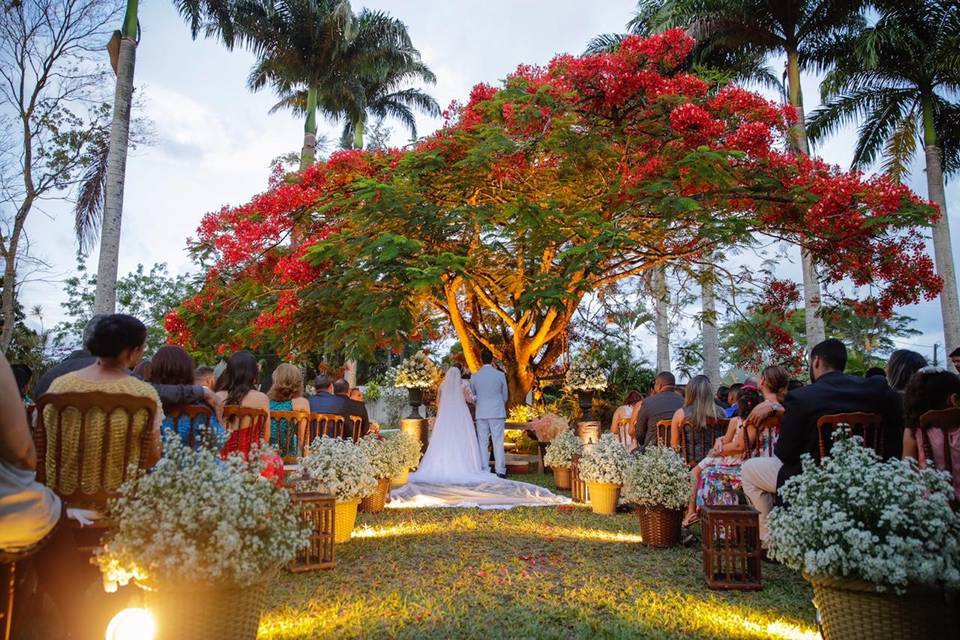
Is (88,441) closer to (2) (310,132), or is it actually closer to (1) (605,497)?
(1) (605,497)

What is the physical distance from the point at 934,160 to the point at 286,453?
1615cm

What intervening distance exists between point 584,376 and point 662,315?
3.74m

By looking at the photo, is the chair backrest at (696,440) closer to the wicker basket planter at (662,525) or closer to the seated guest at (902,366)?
the wicker basket planter at (662,525)

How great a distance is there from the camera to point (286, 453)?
20.0 ft

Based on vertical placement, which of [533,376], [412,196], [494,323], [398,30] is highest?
[398,30]

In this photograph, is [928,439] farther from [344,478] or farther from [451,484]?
[451,484]

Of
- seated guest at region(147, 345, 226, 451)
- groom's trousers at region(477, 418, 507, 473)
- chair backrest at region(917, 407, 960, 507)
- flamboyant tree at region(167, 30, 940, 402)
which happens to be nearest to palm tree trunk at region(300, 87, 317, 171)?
flamboyant tree at region(167, 30, 940, 402)

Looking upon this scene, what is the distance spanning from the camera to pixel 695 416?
257 inches

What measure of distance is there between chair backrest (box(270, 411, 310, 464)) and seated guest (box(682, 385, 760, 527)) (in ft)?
11.2

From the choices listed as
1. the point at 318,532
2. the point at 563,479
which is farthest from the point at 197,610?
the point at 563,479

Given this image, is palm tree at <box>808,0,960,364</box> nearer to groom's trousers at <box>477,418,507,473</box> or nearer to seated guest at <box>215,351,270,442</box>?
groom's trousers at <box>477,418,507,473</box>

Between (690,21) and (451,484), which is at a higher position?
(690,21)

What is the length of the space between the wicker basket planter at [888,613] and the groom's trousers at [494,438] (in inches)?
306

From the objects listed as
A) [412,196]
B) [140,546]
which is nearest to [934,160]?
[412,196]
